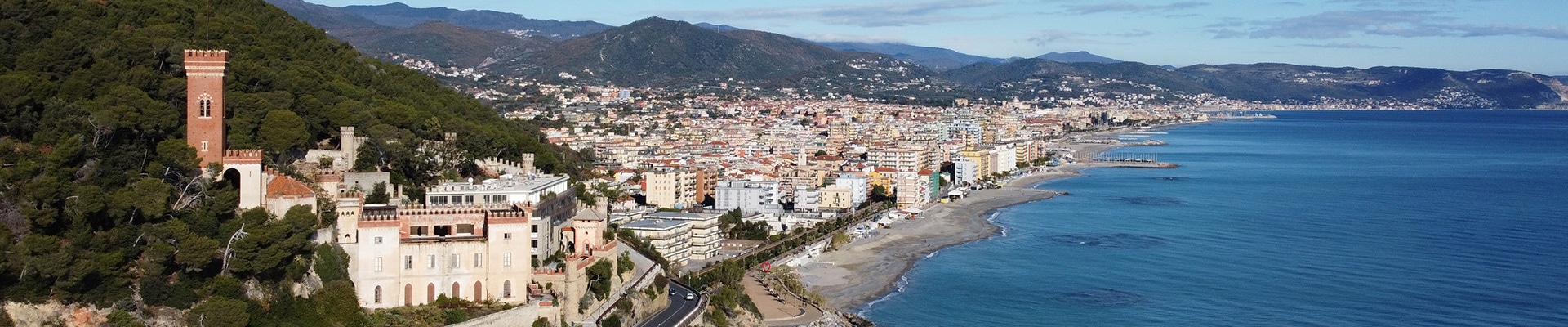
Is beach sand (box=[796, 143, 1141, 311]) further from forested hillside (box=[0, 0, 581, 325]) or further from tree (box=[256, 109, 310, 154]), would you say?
tree (box=[256, 109, 310, 154])

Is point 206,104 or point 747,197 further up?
point 206,104

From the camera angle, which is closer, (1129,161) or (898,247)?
(898,247)

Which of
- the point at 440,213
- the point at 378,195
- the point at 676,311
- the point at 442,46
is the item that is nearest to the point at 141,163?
the point at 378,195

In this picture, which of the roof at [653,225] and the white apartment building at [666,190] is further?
the white apartment building at [666,190]

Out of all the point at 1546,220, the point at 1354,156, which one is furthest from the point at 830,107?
the point at 1546,220

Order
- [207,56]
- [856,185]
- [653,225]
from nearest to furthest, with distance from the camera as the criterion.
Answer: [207,56] → [653,225] → [856,185]

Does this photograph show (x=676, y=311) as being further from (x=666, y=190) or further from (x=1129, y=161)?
(x=1129, y=161)

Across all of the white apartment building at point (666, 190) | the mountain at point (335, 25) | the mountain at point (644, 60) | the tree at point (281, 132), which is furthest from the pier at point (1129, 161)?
the mountain at point (335, 25)

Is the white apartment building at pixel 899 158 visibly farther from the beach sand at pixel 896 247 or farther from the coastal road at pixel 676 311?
the coastal road at pixel 676 311
